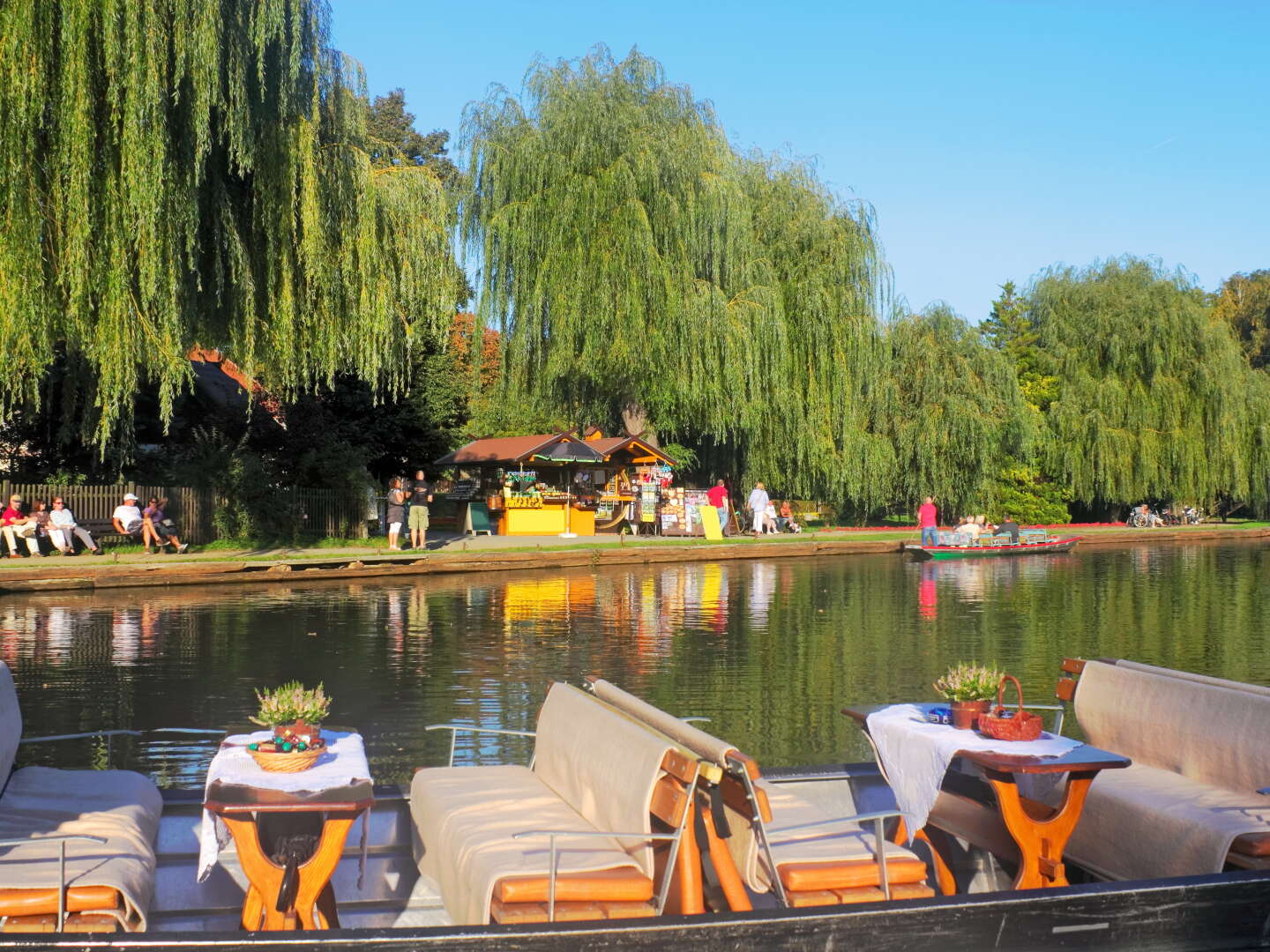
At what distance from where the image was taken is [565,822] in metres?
5.51

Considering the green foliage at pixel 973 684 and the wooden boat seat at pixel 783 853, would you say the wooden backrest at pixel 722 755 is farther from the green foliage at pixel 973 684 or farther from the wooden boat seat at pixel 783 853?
the green foliage at pixel 973 684

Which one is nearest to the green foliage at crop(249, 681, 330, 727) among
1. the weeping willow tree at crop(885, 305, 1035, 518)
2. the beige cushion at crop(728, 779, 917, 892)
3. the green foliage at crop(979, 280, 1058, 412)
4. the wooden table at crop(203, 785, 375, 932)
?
the wooden table at crop(203, 785, 375, 932)

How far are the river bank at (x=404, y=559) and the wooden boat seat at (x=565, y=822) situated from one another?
19.9 meters

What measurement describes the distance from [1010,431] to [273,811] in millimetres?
44497

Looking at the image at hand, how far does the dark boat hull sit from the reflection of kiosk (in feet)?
109

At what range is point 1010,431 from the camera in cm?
4706

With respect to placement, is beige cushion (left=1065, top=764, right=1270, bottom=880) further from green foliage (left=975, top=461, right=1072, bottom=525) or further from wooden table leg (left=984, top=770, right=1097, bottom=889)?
green foliage (left=975, top=461, right=1072, bottom=525)

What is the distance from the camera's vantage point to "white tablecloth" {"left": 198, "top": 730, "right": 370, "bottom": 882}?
5.32m

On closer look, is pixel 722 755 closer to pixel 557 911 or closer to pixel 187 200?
pixel 557 911

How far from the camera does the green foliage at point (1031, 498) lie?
5241 cm

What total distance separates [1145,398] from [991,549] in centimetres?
1600

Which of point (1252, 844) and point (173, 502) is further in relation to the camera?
point (173, 502)

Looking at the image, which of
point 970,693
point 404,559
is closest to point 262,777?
point 970,693

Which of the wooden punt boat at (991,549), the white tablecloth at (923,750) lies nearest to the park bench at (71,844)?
the white tablecloth at (923,750)
